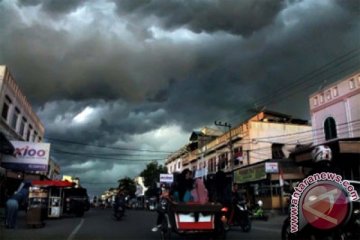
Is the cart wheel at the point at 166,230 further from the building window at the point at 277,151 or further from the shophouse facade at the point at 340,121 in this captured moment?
the building window at the point at 277,151

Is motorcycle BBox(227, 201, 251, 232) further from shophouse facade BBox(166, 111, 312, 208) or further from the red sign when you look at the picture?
shophouse facade BBox(166, 111, 312, 208)

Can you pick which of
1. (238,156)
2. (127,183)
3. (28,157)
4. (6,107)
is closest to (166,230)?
(6,107)

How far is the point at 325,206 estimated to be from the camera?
3373mm

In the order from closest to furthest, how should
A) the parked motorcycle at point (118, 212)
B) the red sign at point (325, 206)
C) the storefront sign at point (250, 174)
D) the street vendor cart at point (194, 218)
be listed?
the red sign at point (325, 206), the street vendor cart at point (194, 218), the parked motorcycle at point (118, 212), the storefront sign at point (250, 174)

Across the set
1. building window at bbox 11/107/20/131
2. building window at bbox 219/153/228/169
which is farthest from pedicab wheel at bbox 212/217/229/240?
building window at bbox 219/153/228/169

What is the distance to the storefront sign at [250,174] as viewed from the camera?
115ft

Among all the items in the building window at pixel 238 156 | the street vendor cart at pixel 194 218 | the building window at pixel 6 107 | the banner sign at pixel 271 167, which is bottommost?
the street vendor cart at pixel 194 218

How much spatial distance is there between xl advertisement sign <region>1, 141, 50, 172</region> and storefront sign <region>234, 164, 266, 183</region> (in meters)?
18.8

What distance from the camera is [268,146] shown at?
143 feet

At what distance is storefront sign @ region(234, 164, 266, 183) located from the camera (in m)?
35.0

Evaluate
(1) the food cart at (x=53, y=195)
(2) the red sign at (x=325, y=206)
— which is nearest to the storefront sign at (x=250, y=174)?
(1) the food cart at (x=53, y=195)

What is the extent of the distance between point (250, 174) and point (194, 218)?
29617mm

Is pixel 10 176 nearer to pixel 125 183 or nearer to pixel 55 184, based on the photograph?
pixel 55 184

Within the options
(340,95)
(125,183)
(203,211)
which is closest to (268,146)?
(340,95)
